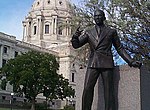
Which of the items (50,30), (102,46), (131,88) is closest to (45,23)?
(50,30)

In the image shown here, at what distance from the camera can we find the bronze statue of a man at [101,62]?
7.02 meters

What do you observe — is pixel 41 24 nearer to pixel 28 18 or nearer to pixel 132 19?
pixel 28 18

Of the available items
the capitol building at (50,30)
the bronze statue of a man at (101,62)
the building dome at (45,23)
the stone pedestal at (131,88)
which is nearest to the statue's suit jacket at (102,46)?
the bronze statue of a man at (101,62)

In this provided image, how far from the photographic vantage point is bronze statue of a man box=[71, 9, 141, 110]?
23.0ft

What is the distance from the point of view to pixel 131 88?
7.58 metres

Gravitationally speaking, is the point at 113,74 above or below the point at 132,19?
below

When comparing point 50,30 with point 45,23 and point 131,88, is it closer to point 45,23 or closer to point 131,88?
point 45,23

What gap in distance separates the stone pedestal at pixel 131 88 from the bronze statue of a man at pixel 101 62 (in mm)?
478

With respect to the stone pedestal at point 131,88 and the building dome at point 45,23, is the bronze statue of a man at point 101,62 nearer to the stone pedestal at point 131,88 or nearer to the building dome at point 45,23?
the stone pedestal at point 131,88

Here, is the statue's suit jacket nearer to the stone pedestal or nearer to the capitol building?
the stone pedestal

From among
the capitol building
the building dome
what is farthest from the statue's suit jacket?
the building dome

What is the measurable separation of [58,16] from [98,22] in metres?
102

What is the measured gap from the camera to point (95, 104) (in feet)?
26.4

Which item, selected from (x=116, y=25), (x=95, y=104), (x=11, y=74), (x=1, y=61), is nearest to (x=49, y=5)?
(x=1, y=61)
